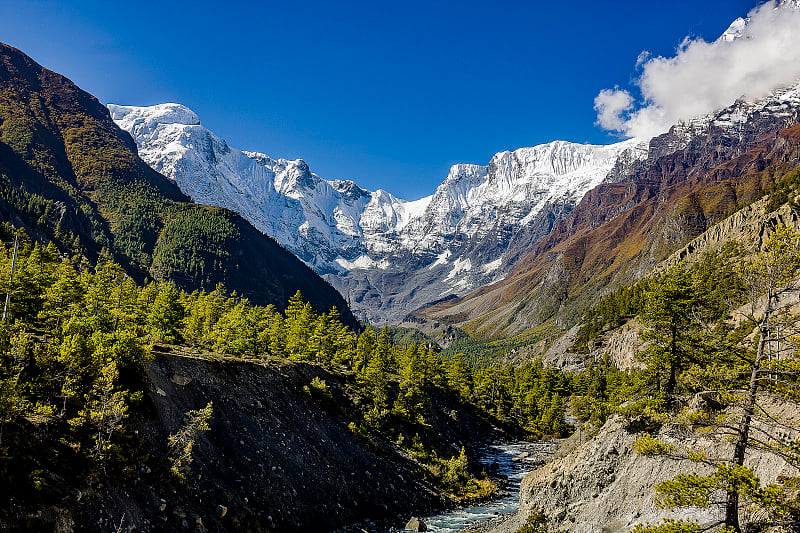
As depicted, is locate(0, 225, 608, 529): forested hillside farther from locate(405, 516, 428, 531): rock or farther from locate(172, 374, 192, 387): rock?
locate(405, 516, 428, 531): rock

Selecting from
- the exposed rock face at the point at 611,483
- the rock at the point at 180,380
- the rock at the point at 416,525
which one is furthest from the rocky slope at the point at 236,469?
the exposed rock face at the point at 611,483

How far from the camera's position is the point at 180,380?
36.5m

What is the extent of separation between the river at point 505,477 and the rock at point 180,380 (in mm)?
24455

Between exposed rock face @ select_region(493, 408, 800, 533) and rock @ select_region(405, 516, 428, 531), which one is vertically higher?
exposed rock face @ select_region(493, 408, 800, 533)

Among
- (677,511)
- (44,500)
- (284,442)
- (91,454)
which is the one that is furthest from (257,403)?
(677,511)

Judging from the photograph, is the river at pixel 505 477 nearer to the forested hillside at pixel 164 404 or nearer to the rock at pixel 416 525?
the rock at pixel 416 525

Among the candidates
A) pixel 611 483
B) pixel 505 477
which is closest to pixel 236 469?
pixel 611 483

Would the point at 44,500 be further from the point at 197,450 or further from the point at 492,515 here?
the point at 492,515

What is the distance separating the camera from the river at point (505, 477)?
44997 mm

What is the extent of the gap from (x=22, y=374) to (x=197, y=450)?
1256 cm

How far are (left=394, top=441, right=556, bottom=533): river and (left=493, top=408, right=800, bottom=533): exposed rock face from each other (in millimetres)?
7208

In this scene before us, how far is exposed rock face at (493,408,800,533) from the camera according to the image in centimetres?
2633

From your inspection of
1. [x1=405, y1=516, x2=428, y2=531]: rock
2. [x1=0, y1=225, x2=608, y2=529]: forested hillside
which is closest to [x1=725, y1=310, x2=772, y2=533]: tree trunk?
[x1=0, y1=225, x2=608, y2=529]: forested hillside

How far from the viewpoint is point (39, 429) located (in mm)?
23641
